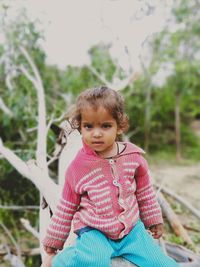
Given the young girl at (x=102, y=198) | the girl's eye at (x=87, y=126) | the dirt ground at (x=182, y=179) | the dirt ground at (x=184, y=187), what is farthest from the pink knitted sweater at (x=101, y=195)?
the dirt ground at (x=182, y=179)

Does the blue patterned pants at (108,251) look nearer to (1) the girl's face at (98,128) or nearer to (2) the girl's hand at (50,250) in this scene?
(2) the girl's hand at (50,250)

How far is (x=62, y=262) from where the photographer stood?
1.80 m

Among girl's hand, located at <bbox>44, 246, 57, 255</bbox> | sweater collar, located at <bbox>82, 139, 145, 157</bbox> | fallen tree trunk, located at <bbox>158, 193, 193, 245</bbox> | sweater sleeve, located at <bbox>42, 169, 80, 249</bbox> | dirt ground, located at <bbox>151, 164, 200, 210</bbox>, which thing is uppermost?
sweater collar, located at <bbox>82, 139, 145, 157</bbox>

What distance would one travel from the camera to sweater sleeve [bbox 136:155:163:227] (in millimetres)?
1959

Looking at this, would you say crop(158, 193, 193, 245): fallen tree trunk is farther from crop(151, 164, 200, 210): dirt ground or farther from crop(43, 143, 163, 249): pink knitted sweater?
crop(43, 143, 163, 249): pink knitted sweater

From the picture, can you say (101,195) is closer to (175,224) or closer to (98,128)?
(98,128)

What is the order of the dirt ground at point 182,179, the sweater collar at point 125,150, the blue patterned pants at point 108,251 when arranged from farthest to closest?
the dirt ground at point 182,179
the sweater collar at point 125,150
the blue patterned pants at point 108,251

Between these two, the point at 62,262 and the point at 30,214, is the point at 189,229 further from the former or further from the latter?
the point at 62,262

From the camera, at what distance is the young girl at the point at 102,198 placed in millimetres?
1789

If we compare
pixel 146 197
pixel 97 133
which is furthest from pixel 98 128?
pixel 146 197

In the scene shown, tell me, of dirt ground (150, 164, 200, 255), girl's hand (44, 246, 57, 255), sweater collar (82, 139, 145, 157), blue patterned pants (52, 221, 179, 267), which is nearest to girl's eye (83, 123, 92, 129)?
sweater collar (82, 139, 145, 157)

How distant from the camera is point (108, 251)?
1.78 metres

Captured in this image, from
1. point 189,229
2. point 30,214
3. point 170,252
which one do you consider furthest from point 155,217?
point 30,214

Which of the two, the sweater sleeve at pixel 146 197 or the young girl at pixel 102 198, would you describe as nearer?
the young girl at pixel 102 198
